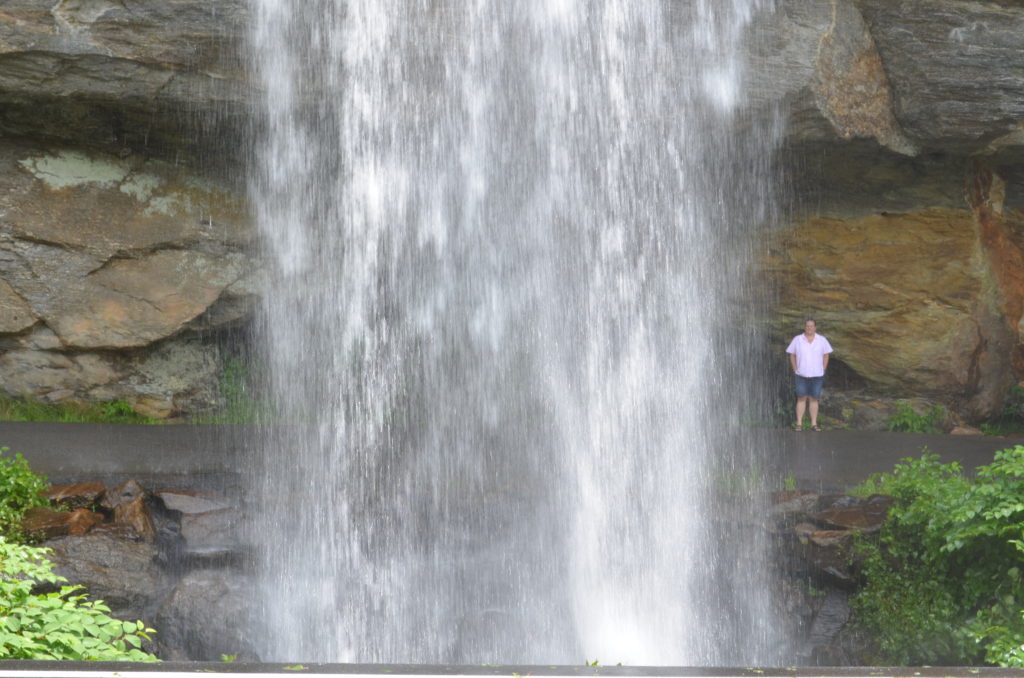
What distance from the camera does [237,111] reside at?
1009 cm

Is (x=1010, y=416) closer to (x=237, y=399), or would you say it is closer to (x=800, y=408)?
(x=800, y=408)

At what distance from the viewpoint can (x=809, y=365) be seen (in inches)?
442

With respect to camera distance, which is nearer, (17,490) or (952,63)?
(17,490)

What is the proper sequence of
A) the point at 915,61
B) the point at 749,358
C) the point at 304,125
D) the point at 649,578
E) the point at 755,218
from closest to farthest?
the point at 649,578 → the point at 915,61 → the point at 304,125 → the point at 755,218 → the point at 749,358

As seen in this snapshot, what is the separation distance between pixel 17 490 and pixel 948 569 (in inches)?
282

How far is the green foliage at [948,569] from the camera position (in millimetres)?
5793

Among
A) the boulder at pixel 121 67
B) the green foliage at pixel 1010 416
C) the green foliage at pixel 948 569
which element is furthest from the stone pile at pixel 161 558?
the green foliage at pixel 1010 416

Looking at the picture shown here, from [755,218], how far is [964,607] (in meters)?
6.21

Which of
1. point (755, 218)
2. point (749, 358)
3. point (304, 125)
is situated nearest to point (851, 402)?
point (749, 358)

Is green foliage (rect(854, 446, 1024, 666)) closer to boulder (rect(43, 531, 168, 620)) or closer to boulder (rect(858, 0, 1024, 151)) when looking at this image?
boulder (rect(858, 0, 1024, 151))

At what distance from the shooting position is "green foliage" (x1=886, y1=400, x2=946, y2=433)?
1207 cm

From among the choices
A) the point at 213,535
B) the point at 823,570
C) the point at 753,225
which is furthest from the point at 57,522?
the point at 753,225

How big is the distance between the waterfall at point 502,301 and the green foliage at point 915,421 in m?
2.09

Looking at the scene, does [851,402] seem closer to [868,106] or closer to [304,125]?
[868,106]
